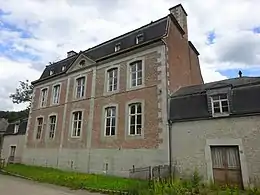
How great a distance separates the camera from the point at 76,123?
55.1 feet

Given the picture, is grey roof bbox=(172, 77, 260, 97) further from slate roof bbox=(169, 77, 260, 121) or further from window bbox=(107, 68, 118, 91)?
window bbox=(107, 68, 118, 91)

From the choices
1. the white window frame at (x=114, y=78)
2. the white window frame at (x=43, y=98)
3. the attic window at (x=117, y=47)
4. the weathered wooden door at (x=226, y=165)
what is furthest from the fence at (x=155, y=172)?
the white window frame at (x=43, y=98)

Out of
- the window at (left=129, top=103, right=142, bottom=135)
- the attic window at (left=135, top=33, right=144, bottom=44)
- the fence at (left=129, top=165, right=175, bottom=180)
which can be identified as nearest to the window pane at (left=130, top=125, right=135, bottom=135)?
the window at (left=129, top=103, right=142, bottom=135)

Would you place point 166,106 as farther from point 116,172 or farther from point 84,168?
point 84,168

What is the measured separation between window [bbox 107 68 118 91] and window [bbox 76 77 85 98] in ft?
8.82

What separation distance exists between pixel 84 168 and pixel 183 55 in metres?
10.4

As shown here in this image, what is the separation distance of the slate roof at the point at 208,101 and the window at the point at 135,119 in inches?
80.7

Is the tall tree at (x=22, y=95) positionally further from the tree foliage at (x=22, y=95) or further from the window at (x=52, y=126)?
the window at (x=52, y=126)

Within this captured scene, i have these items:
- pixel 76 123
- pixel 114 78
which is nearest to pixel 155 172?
pixel 114 78

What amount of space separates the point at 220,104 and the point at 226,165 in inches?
111

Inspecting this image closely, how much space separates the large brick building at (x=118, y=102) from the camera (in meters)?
12.7

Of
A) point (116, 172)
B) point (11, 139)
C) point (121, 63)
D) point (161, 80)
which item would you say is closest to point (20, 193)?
point (116, 172)

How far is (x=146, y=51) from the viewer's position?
46.1ft

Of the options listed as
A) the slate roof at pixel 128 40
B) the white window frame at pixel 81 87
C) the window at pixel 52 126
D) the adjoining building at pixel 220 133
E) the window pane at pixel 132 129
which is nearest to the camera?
the adjoining building at pixel 220 133
